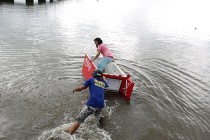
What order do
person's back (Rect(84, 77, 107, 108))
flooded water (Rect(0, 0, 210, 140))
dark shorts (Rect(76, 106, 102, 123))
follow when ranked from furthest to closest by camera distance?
flooded water (Rect(0, 0, 210, 140))
dark shorts (Rect(76, 106, 102, 123))
person's back (Rect(84, 77, 107, 108))

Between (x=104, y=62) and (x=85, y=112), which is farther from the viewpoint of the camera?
(x=104, y=62)

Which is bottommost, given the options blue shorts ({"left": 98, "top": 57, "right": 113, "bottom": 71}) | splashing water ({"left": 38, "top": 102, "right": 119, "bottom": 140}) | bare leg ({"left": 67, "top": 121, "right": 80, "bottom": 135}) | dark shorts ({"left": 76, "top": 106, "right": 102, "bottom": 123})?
splashing water ({"left": 38, "top": 102, "right": 119, "bottom": 140})

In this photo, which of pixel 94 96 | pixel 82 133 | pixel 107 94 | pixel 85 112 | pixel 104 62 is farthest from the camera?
pixel 104 62

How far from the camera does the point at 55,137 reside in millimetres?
7320

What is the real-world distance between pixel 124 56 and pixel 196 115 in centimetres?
750

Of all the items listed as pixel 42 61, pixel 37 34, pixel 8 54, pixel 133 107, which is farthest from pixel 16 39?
pixel 133 107

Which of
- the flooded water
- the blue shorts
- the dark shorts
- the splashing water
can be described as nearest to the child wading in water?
the dark shorts

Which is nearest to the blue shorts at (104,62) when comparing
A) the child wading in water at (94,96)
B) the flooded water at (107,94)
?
the flooded water at (107,94)

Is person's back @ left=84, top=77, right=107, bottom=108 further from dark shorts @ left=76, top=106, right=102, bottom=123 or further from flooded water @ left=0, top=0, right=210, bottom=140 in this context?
flooded water @ left=0, top=0, right=210, bottom=140

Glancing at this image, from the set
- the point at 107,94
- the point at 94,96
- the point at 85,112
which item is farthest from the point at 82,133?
the point at 107,94

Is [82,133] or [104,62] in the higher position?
[104,62]

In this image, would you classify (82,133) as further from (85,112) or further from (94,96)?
(94,96)

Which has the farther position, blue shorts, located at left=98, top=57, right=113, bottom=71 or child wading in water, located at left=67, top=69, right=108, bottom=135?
blue shorts, located at left=98, top=57, right=113, bottom=71

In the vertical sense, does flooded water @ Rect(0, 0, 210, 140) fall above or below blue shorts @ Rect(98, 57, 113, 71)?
below
